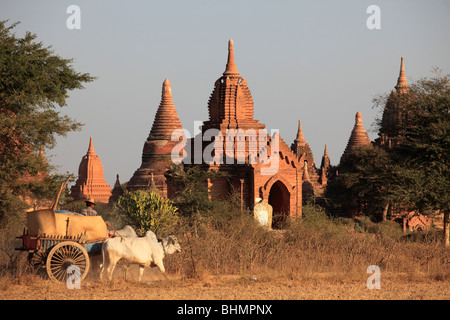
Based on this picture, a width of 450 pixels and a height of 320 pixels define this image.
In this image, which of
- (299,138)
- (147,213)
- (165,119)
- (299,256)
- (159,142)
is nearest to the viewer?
(299,256)

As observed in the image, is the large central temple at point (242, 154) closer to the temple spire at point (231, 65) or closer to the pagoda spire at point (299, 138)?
the temple spire at point (231, 65)

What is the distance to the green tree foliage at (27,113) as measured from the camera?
19.6 meters

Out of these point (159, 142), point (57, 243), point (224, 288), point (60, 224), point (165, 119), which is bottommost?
point (224, 288)

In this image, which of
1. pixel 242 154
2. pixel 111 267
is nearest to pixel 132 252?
pixel 111 267

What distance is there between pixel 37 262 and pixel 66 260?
0.63 metres

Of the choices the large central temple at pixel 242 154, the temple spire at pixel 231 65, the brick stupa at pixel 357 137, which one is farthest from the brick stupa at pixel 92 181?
the large central temple at pixel 242 154

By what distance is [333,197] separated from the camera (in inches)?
1656

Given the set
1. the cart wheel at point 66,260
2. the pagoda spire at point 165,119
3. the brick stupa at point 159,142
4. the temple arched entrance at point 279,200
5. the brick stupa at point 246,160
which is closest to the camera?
the cart wheel at point 66,260

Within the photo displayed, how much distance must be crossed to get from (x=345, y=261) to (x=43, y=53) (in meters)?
10.2

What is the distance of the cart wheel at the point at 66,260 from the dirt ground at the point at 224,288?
0.18 metres

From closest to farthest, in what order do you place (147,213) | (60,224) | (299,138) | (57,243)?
(57,243) < (60,224) < (147,213) < (299,138)

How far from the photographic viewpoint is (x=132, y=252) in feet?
40.3

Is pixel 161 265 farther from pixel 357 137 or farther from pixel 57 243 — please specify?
pixel 357 137
